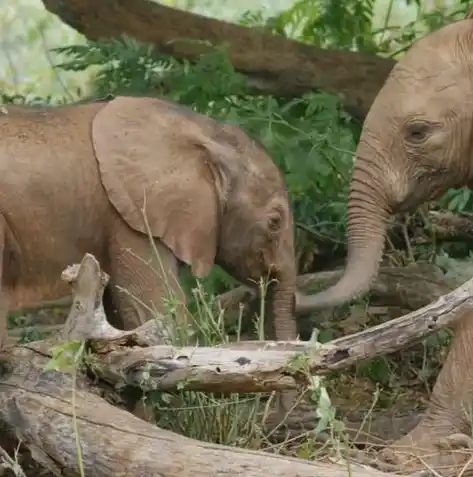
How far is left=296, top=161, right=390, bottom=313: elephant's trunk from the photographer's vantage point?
303 centimetres

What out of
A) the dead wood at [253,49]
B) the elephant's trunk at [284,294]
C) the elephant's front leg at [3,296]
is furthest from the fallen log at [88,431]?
the dead wood at [253,49]

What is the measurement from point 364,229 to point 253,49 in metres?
1.79

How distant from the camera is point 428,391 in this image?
3518 millimetres

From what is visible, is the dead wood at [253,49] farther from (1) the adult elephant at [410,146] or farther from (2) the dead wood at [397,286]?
(1) the adult elephant at [410,146]

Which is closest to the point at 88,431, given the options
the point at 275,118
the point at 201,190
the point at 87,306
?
the point at 87,306

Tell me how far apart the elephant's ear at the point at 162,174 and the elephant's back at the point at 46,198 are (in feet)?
0.16

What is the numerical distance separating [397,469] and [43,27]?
4851mm

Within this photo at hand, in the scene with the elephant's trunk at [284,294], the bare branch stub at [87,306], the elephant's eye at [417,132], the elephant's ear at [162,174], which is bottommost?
the elephant's trunk at [284,294]

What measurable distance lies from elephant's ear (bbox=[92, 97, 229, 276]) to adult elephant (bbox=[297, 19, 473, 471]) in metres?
0.34

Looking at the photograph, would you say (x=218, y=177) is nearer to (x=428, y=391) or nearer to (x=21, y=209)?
(x=21, y=209)

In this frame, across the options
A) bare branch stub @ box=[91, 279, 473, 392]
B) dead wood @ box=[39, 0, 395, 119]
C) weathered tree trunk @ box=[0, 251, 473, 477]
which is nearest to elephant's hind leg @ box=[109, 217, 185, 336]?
weathered tree trunk @ box=[0, 251, 473, 477]

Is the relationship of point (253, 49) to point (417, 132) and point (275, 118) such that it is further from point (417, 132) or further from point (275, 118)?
point (417, 132)

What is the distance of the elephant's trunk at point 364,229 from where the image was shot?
3027 millimetres

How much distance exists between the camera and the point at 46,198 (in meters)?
2.78
